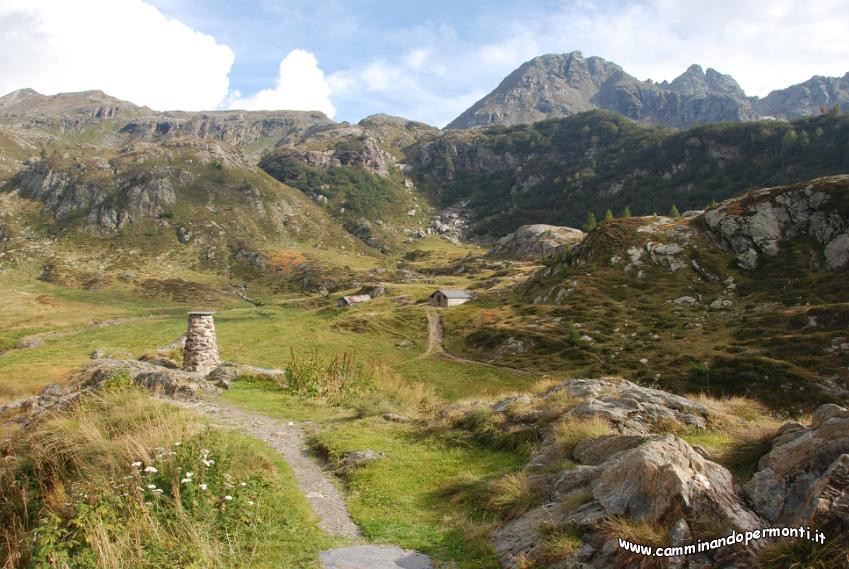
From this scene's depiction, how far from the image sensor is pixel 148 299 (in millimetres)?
121375

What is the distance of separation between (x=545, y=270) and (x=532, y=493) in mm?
91594

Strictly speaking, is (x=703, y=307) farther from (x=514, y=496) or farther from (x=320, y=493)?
(x=320, y=493)

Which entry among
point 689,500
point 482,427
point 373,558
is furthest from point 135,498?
point 482,427

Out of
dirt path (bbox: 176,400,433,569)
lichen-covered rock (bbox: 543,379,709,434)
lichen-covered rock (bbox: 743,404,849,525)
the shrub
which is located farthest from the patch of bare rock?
the shrub

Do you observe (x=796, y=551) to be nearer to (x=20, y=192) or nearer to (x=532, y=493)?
(x=532, y=493)

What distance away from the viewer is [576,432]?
11.4 metres

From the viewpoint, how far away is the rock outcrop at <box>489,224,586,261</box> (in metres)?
174

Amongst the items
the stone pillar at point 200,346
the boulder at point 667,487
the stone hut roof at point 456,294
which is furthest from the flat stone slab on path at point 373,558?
the stone hut roof at point 456,294

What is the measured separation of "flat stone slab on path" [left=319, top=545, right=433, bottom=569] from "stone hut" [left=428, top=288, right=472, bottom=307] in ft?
286

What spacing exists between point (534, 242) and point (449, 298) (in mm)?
94189

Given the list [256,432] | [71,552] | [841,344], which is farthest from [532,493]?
[841,344]

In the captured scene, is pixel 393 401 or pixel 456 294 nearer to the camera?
pixel 393 401

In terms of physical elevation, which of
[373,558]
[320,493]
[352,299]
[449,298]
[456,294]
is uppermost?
[373,558]

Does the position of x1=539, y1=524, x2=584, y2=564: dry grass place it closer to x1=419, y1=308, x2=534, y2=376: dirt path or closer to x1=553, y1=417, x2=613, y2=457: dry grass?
x1=553, y1=417, x2=613, y2=457: dry grass
